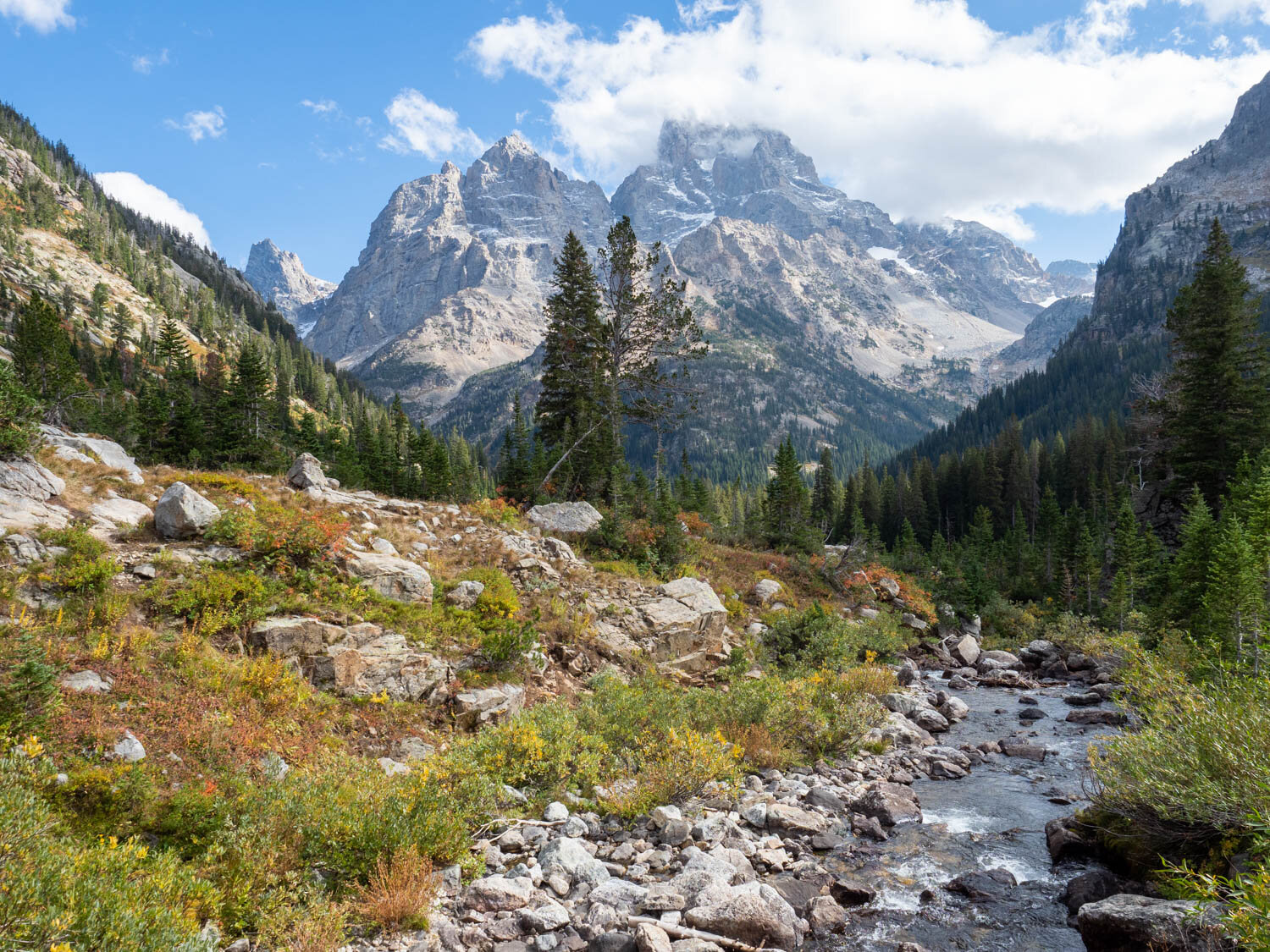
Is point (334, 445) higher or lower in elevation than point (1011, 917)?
higher

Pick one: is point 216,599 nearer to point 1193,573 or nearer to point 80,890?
point 80,890

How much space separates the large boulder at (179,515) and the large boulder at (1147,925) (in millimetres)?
16333

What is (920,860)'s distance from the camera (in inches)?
392

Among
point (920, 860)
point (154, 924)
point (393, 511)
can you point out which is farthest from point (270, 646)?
point (920, 860)

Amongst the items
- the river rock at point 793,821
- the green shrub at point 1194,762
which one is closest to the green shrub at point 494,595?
the river rock at point 793,821

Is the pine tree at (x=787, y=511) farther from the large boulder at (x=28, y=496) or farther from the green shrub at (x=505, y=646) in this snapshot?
the large boulder at (x=28, y=496)

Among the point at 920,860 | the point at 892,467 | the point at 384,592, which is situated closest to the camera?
the point at 920,860

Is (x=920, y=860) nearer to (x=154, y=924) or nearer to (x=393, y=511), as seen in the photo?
(x=154, y=924)

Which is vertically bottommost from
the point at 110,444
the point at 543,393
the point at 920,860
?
the point at 920,860

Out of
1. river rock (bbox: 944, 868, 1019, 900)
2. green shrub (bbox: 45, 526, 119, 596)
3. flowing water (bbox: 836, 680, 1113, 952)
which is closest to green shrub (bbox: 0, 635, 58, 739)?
green shrub (bbox: 45, 526, 119, 596)

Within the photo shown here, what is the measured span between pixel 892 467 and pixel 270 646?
612ft

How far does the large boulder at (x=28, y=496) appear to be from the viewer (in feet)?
33.2

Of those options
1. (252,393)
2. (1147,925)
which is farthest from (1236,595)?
(252,393)

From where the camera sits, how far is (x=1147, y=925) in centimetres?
671
